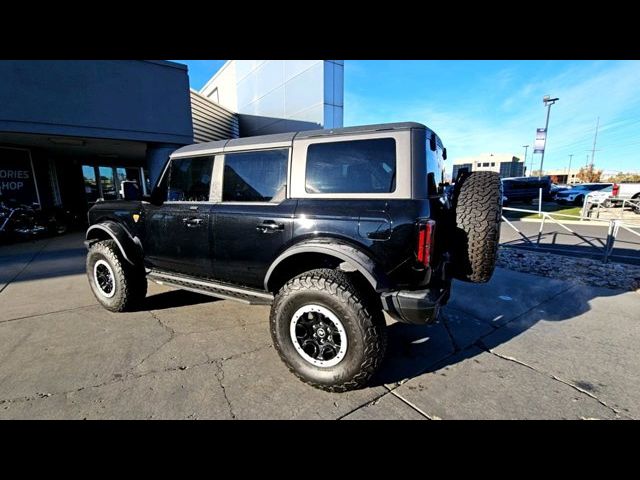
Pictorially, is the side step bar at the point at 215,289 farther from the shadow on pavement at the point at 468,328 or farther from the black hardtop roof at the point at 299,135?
the black hardtop roof at the point at 299,135

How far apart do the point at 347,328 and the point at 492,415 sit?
114 centimetres

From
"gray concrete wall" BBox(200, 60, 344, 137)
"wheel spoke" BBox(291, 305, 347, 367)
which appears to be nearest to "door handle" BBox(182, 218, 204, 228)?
"wheel spoke" BBox(291, 305, 347, 367)

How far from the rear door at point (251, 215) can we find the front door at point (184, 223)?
0.60 feet

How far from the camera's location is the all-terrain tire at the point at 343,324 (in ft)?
7.06

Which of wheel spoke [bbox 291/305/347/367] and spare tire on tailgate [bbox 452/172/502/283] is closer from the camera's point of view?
wheel spoke [bbox 291/305/347/367]

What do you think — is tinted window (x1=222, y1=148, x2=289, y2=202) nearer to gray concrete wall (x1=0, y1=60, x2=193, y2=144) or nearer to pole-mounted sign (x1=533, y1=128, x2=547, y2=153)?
gray concrete wall (x1=0, y1=60, x2=193, y2=144)

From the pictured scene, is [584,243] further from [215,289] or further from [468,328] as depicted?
[215,289]

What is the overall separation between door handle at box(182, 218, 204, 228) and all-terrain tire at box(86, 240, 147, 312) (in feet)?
3.70

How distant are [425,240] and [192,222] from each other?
235 cm

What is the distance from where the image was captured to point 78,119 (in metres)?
7.98

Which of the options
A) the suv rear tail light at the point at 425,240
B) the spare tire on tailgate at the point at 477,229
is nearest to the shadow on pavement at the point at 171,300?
the suv rear tail light at the point at 425,240

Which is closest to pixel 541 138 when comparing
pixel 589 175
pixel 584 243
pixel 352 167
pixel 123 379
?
pixel 584 243

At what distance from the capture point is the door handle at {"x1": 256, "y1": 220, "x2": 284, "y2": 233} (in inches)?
101
